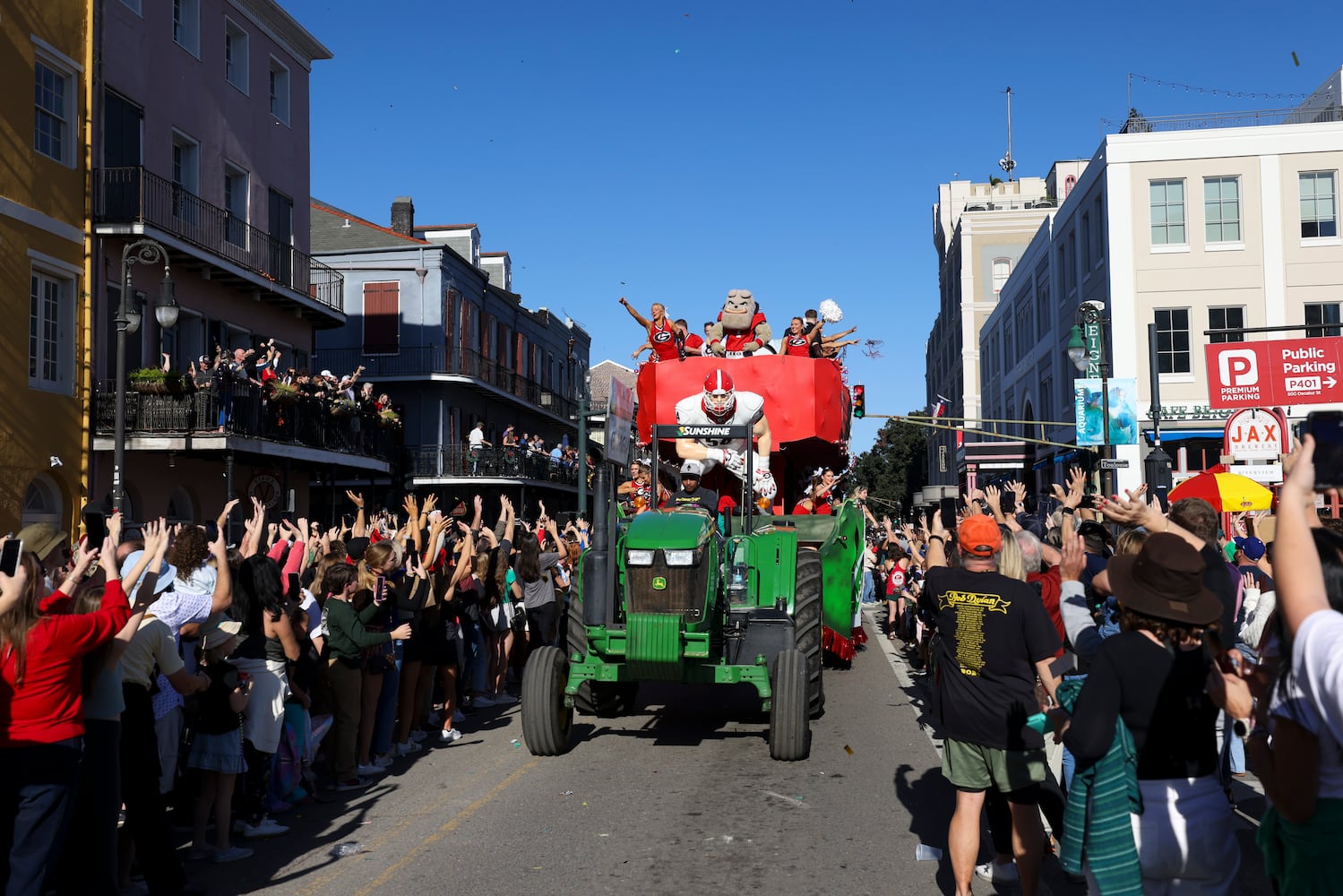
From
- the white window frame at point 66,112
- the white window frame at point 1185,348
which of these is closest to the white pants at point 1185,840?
the white window frame at point 66,112

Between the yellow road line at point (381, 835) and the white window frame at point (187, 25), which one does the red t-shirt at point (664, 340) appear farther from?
the white window frame at point (187, 25)

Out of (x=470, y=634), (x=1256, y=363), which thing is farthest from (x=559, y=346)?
(x=470, y=634)

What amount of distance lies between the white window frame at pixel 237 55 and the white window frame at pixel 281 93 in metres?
1.47

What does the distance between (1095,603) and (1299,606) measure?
3745mm

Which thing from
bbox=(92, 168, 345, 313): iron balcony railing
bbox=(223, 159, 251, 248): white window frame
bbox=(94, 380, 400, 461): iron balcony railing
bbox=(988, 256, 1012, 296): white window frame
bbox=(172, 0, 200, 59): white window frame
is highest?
bbox=(988, 256, 1012, 296): white window frame

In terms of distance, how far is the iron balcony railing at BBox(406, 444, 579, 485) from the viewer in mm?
35906

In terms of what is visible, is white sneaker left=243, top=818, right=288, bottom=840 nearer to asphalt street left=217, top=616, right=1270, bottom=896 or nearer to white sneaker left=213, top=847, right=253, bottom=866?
asphalt street left=217, top=616, right=1270, bottom=896

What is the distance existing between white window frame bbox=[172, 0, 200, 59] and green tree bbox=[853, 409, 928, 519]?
55.1 meters

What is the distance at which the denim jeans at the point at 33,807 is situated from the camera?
4719mm

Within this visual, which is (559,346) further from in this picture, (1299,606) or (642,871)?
(1299,606)

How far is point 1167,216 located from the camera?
29.2 meters

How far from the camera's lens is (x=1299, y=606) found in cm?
283

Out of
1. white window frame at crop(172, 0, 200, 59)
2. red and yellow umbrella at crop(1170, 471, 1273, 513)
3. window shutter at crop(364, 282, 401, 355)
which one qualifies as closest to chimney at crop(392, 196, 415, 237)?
window shutter at crop(364, 282, 401, 355)

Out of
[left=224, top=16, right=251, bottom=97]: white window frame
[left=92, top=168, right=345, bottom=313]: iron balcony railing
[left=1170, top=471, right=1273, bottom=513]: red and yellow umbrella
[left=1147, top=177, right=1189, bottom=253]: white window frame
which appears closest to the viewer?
[left=1170, top=471, right=1273, bottom=513]: red and yellow umbrella
